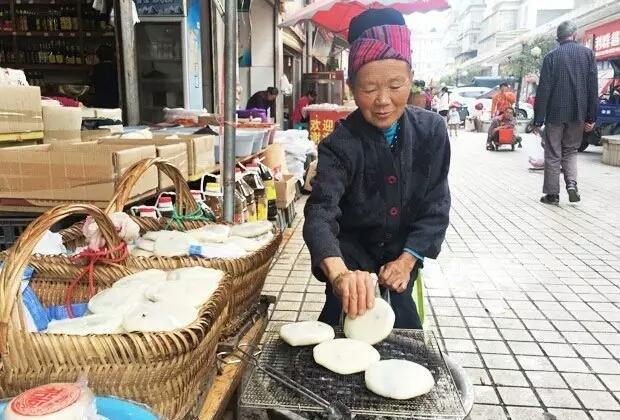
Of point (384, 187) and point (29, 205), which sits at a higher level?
point (384, 187)

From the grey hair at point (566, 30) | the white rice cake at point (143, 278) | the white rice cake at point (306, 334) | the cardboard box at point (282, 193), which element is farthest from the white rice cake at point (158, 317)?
the grey hair at point (566, 30)

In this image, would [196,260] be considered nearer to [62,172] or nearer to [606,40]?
[62,172]

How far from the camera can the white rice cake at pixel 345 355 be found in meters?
1.54

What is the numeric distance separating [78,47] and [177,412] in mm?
9336

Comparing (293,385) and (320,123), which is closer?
(293,385)

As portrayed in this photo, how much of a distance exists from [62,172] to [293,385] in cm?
177

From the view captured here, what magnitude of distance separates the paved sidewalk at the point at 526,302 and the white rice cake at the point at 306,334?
1397 millimetres

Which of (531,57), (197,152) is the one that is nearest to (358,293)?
(197,152)

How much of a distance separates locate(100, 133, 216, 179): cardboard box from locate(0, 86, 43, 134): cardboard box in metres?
0.46

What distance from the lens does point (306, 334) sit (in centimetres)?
169

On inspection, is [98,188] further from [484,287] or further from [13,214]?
[484,287]

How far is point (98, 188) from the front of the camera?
258cm

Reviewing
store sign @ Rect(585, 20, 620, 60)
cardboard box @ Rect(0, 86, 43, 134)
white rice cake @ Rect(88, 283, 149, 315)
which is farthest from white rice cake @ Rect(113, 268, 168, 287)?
store sign @ Rect(585, 20, 620, 60)

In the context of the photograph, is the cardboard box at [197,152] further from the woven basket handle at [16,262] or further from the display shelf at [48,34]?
the display shelf at [48,34]
